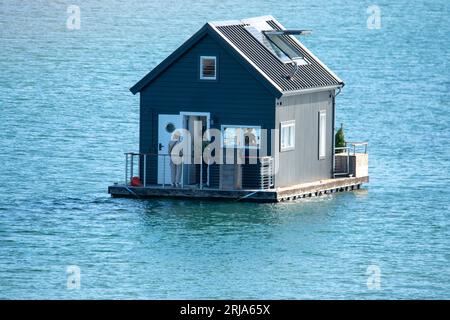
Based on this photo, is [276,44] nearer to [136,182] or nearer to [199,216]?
[136,182]

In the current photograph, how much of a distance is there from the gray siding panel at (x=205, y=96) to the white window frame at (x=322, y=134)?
141 inches

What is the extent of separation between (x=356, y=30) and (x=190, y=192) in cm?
9838

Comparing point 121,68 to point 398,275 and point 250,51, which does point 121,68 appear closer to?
point 250,51

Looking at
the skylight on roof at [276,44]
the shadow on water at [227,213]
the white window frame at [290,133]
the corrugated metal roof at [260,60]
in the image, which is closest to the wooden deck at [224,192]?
the shadow on water at [227,213]

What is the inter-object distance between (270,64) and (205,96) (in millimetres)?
1998

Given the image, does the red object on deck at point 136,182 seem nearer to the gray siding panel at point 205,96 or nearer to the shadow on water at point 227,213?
the gray siding panel at point 205,96

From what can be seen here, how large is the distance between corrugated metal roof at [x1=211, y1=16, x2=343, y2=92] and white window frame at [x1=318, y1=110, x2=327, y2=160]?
880mm

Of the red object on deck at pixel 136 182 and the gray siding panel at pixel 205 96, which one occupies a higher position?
the gray siding panel at pixel 205 96

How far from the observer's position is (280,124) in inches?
2603

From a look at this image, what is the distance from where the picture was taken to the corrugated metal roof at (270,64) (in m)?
66.3

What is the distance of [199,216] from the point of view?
64.5 metres

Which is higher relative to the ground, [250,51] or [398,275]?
[250,51]

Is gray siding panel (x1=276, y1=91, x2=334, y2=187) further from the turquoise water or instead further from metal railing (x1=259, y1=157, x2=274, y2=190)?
the turquoise water
